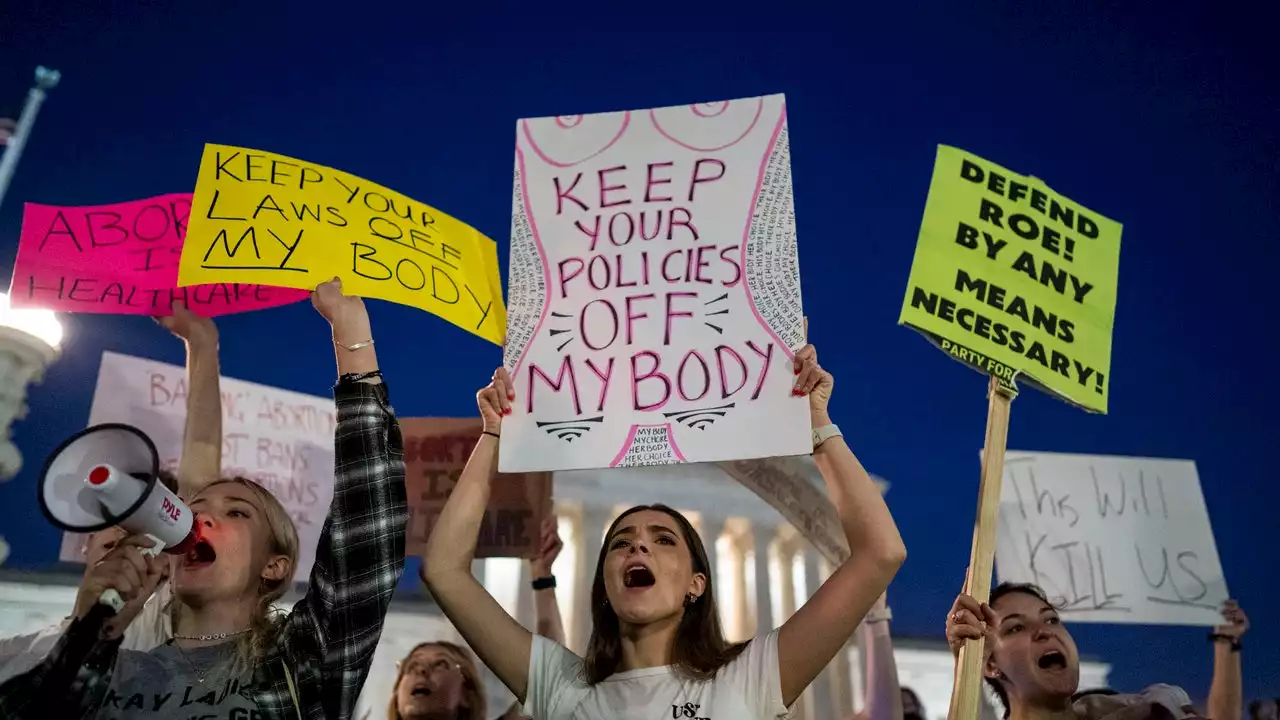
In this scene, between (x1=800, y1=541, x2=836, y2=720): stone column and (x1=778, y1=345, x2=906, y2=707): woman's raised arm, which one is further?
(x1=800, y1=541, x2=836, y2=720): stone column

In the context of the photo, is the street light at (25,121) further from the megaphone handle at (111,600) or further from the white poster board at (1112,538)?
the white poster board at (1112,538)

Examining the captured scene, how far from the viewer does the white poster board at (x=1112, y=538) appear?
2436mm

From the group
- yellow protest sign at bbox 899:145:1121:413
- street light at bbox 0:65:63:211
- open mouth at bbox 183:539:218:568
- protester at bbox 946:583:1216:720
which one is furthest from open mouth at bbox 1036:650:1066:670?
street light at bbox 0:65:63:211

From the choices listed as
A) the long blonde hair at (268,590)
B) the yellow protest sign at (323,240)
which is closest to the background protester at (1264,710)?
the yellow protest sign at (323,240)

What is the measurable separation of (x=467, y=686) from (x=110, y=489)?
1.17m

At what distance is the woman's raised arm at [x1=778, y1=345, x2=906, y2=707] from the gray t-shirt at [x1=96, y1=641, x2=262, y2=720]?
0.73 meters

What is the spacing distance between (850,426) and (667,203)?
1.18 m

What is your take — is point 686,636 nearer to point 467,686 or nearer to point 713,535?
point 467,686

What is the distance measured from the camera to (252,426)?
246 cm

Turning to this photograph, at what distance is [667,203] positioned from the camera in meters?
1.93

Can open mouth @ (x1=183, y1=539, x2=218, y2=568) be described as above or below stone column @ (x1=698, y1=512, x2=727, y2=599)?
below

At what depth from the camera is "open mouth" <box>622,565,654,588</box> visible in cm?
157

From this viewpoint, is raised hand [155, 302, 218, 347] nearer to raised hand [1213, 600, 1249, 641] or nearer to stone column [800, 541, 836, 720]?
stone column [800, 541, 836, 720]

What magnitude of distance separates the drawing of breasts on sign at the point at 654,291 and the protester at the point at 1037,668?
685mm
